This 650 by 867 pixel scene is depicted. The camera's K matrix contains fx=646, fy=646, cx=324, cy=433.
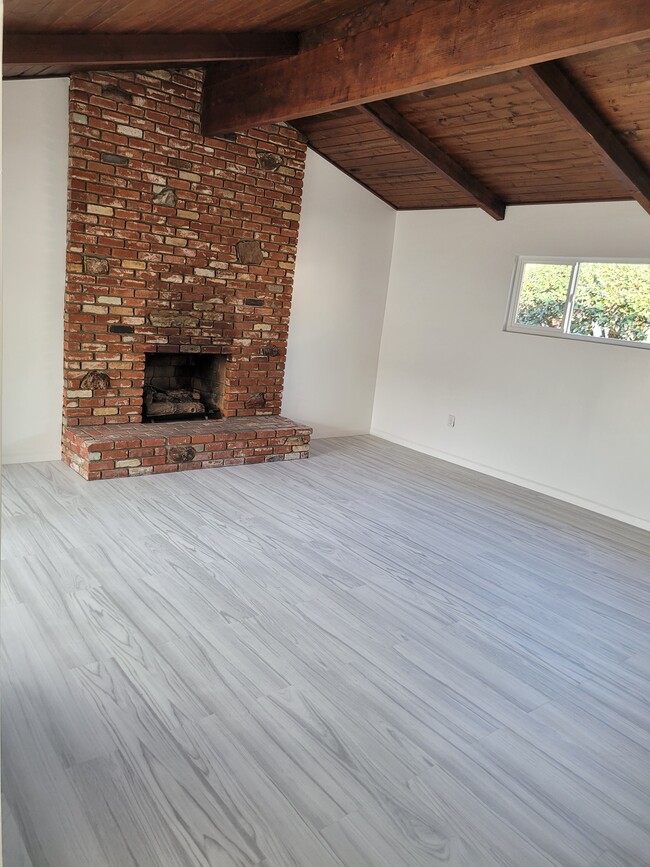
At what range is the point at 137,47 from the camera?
11.5 ft

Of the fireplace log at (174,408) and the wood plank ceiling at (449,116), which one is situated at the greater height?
the wood plank ceiling at (449,116)

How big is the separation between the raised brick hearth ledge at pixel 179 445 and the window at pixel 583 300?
212cm

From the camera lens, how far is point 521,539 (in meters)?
4.12

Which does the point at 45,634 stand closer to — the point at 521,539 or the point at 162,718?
the point at 162,718

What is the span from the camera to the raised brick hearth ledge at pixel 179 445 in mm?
4379

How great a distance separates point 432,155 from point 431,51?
1.75 m

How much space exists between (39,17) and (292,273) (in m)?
2.85

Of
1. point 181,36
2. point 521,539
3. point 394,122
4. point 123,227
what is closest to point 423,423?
point 521,539

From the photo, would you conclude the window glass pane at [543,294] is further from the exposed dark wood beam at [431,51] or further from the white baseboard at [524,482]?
the exposed dark wood beam at [431,51]

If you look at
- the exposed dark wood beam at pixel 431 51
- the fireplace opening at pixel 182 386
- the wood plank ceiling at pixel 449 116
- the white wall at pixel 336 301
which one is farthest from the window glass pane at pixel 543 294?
the fireplace opening at pixel 182 386

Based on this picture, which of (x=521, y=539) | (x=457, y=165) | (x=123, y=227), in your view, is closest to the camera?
(x=521, y=539)

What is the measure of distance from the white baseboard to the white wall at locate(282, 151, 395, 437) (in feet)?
1.76

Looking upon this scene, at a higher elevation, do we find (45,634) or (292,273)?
(292,273)

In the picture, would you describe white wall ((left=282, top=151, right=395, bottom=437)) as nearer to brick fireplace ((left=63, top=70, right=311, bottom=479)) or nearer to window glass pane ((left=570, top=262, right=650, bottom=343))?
brick fireplace ((left=63, top=70, right=311, bottom=479))
